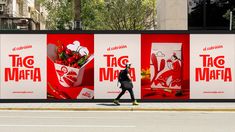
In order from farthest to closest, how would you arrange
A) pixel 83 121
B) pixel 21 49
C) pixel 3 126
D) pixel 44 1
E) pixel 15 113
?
pixel 44 1, pixel 21 49, pixel 15 113, pixel 83 121, pixel 3 126

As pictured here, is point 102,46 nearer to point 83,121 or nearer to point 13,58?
point 13,58

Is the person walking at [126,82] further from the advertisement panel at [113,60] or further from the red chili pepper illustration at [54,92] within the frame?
the red chili pepper illustration at [54,92]

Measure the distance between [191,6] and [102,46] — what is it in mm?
16406

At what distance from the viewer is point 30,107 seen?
20.6 meters

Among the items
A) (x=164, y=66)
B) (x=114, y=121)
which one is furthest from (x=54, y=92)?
(x=114, y=121)

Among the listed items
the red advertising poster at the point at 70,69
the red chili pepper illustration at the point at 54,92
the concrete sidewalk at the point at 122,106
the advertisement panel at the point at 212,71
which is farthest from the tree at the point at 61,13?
the concrete sidewalk at the point at 122,106

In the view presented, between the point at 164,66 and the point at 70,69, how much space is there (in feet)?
13.0

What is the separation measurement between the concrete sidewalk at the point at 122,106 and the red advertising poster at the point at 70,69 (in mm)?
1060

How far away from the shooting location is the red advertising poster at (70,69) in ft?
75.7

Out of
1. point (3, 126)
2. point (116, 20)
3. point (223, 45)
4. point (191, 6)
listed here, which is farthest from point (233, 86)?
point (116, 20)

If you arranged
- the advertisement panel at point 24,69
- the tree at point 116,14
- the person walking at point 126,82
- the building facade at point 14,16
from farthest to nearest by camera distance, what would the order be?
the tree at point 116,14 < the building facade at point 14,16 < the advertisement panel at point 24,69 < the person walking at point 126,82

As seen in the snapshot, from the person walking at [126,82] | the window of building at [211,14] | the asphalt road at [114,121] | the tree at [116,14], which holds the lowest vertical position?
the asphalt road at [114,121]

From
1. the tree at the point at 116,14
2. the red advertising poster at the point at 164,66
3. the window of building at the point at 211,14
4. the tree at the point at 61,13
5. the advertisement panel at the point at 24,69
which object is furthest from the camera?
the tree at the point at 61,13

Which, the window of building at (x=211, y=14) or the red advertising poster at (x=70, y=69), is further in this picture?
the window of building at (x=211, y=14)
